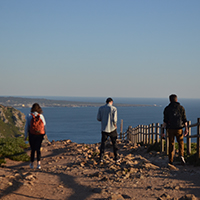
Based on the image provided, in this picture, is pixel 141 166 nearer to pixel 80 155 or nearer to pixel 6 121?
pixel 80 155

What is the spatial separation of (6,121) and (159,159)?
425 ft

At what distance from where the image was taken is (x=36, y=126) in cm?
826

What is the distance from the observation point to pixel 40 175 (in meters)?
7.55

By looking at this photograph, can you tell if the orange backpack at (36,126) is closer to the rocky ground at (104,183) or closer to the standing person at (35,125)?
the standing person at (35,125)

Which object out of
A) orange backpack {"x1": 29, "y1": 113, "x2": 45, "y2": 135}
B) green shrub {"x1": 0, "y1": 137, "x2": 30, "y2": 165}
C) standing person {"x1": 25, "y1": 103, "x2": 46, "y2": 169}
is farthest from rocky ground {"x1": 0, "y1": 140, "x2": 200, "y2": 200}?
green shrub {"x1": 0, "y1": 137, "x2": 30, "y2": 165}

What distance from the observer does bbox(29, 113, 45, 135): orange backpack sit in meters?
8.26

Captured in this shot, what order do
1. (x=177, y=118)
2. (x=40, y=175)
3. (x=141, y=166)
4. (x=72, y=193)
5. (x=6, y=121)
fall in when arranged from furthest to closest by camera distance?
1. (x=6, y=121)
2. (x=177, y=118)
3. (x=141, y=166)
4. (x=40, y=175)
5. (x=72, y=193)

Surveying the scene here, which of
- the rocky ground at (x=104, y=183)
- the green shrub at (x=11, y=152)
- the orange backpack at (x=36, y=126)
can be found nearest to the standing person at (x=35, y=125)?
the orange backpack at (x=36, y=126)

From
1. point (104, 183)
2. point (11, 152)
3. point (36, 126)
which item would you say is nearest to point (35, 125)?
point (36, 126)

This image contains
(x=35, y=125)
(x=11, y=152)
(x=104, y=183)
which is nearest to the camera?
(x=104, y=183)

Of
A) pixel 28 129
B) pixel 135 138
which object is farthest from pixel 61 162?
pixel 135 138

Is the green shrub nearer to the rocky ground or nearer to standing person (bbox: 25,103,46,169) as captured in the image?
the rocky ground

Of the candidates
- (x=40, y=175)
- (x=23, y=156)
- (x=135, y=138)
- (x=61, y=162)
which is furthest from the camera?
(x=135, y=138)

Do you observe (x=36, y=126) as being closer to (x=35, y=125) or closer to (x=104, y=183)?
(x=35, y=125)
